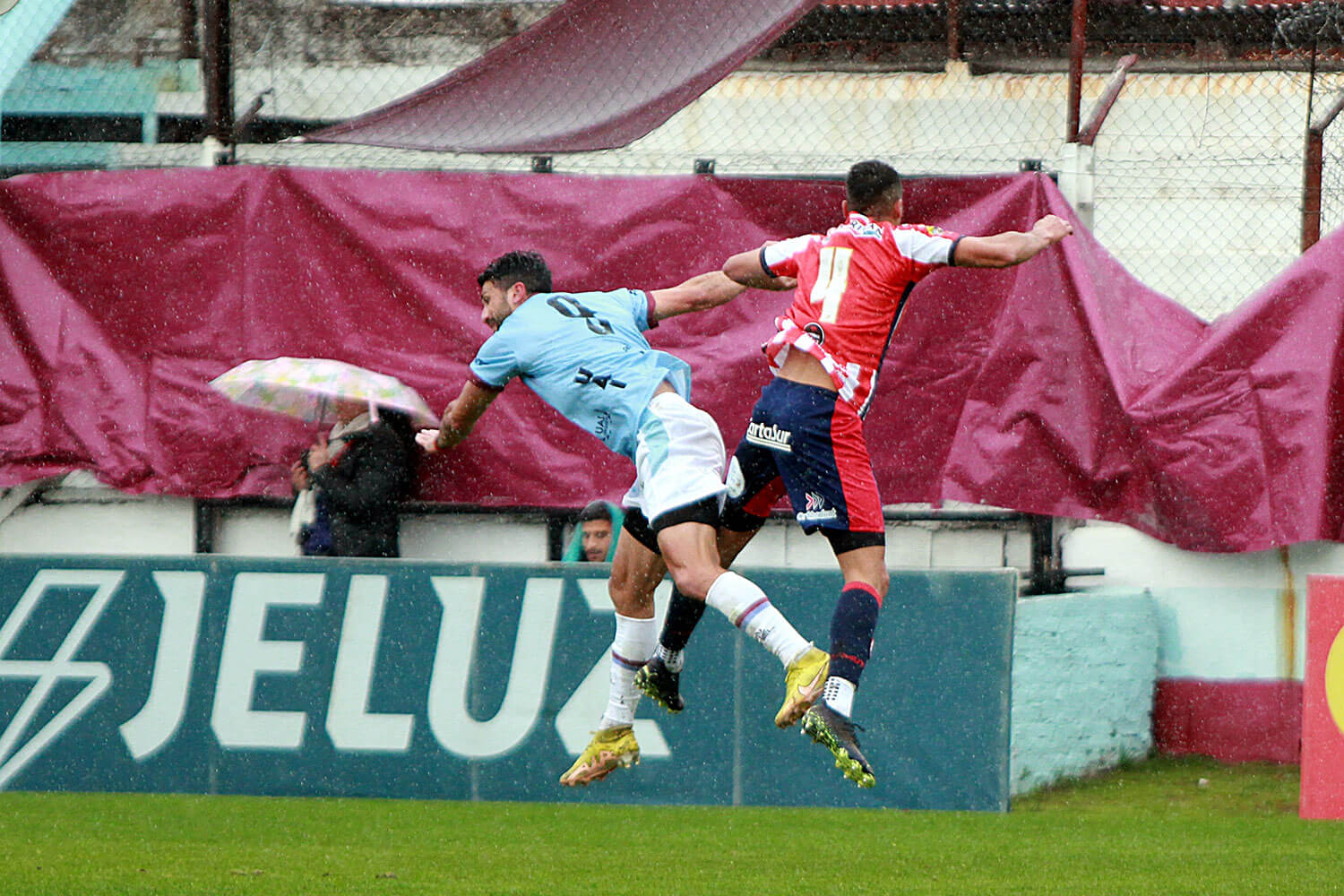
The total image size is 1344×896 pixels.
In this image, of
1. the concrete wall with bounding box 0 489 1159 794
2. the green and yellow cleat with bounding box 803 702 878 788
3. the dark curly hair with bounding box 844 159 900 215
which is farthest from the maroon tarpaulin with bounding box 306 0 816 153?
the green and yellow cleat with bounding box 803 702 878 788

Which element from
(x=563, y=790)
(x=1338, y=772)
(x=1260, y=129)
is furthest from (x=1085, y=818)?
(x=1260, y=129)

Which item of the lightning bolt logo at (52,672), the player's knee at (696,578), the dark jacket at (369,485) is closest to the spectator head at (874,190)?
the player's knee at (696,578)

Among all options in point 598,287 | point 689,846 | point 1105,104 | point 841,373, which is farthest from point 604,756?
point 1105,104

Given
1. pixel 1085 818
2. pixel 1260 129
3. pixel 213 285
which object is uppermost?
pixel 1260 129

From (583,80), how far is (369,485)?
8.54ft

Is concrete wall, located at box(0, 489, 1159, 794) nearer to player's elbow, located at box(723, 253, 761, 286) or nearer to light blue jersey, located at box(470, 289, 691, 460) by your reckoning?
light blue jersey, located at box(470, 289, 691, 460)

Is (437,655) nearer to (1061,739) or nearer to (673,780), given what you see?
(673,780)

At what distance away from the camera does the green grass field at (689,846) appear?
7488 mm

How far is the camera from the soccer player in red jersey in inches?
231

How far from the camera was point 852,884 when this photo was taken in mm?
7516

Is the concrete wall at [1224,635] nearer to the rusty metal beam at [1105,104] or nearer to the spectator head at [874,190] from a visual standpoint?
the rusty metal beam at [1105,104]

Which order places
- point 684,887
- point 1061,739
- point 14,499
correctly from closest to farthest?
point 684,887 → point 1061,739 → point 14,499

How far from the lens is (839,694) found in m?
5.66

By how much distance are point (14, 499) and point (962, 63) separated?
672cm
